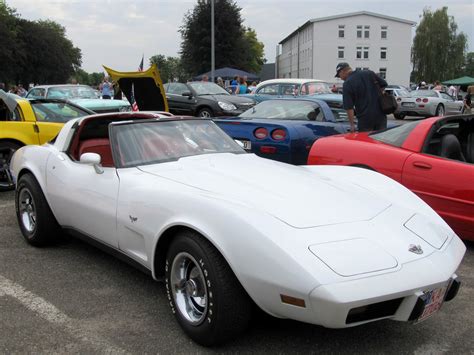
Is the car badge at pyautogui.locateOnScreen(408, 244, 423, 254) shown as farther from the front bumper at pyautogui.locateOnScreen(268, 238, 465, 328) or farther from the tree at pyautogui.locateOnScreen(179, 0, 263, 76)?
the tree at pyautogui.locateOnScreen(179, 0, 263, 76)

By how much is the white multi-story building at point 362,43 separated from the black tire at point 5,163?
6667 centimetres

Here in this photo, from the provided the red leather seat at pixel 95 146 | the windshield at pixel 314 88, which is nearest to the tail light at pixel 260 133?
the red leather seat at pixel 95 146

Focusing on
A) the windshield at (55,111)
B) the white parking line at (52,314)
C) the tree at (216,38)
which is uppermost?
the tree at (216,38)

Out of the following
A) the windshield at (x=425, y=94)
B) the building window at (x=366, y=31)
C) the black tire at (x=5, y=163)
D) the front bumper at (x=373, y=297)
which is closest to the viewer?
the front bumper at (x=373, y=297)

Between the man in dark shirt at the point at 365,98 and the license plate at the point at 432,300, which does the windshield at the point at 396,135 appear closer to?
the man in dark shirt at the point at 365,98

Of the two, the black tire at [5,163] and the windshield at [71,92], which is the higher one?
the windshield at [71,92]

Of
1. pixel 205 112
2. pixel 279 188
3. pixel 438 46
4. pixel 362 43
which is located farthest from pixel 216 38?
pixel 279 188

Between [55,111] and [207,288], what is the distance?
585 cm

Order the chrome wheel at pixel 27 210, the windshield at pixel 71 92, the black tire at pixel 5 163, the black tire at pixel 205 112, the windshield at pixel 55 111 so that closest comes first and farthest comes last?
the chrome wheel at pixel 27 210 < the black tire at pixel 5 163 < the windshield at pixel 55 111 < the windshield at pixel 71 92 < the black tire at pixel 205 112

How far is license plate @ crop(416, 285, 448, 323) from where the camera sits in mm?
2401

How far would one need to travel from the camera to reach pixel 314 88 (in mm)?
13859

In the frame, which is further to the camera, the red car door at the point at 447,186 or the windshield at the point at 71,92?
the windshield at the point at 71,92

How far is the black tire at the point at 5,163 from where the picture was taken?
6.76 m

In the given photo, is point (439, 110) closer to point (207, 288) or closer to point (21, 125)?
point (21, 125)
